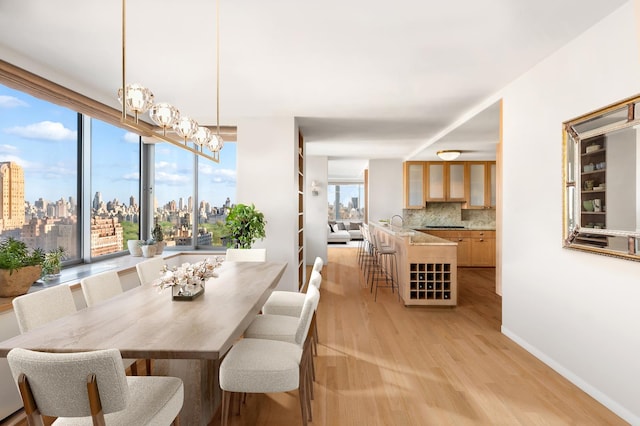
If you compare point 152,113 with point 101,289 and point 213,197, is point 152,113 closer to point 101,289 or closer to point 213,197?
point 101,289

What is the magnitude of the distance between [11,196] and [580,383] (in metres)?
4.99

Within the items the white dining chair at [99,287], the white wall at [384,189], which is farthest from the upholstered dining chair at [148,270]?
the white wall at [384,189]

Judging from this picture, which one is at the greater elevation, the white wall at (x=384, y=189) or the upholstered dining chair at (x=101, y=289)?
the white wall at (x=384, y=189)

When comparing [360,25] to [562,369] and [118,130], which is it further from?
[118,130]

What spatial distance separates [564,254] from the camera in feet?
9.28

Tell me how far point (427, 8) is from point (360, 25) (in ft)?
1.55

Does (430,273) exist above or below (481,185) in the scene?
below

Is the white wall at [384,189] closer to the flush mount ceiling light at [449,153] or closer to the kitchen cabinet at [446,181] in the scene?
the kitchen cabinet at [446,181]

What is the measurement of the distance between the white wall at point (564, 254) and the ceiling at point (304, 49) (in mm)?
218

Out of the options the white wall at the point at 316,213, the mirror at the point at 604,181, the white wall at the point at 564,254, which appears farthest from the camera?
the white wall at the point at 316,213

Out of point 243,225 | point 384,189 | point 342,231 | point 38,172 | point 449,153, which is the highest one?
point 449,153

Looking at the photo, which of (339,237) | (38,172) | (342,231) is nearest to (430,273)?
(38,172)

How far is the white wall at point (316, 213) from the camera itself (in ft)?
26.6

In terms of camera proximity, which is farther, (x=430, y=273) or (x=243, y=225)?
(x=430, y=273)
